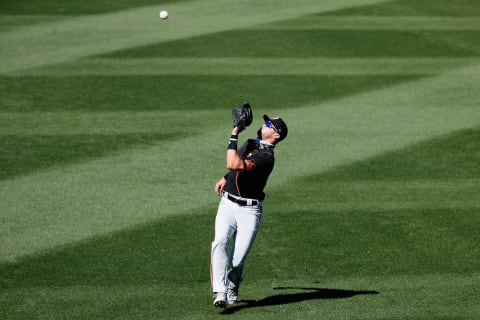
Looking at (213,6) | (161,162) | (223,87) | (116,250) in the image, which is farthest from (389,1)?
(116,250)

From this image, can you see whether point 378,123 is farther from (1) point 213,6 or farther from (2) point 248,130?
(1) point 213,6

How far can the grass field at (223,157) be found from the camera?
8984 mm

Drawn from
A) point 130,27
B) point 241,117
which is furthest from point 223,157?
point 130,27

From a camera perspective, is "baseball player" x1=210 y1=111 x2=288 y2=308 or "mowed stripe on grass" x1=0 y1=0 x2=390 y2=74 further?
"mowed stripe on grass" x1=0 y1=0 x2=390 y2=74

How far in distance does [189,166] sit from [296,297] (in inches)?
196

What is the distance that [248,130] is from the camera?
597 inches

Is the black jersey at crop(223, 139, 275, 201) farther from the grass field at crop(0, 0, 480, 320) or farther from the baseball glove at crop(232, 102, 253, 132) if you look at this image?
the grass field at crop(0, 0, 480, 320)

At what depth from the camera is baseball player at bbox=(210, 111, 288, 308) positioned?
27.0ft

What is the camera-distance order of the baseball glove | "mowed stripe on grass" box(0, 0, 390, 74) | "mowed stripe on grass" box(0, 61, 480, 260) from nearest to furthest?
the baseball glove
"mowed stripe on grass" box(0, 61, 480, 260)
"mowed stripe on grass" box(0, 0, 390, 74)

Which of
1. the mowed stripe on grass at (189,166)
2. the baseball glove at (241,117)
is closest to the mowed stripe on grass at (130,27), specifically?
the mowed stripe on grass at (189,166)

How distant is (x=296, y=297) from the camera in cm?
877

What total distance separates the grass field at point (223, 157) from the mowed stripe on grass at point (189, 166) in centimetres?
4

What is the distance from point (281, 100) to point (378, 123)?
231 cm

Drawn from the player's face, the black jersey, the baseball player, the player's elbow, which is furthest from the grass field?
the player's face
